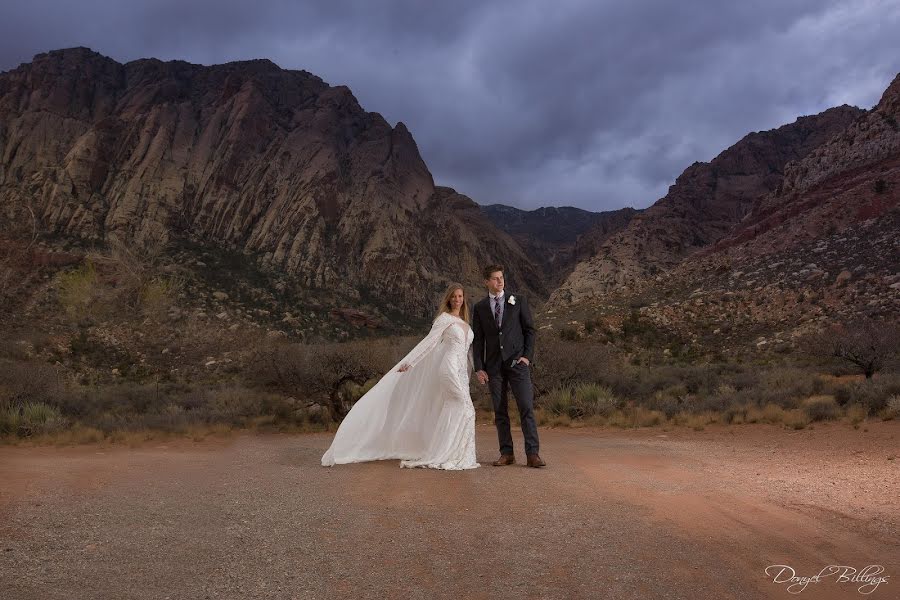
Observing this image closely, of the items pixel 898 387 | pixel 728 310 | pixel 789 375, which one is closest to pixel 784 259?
pixel 728 310

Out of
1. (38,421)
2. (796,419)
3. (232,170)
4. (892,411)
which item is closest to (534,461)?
(796,419)

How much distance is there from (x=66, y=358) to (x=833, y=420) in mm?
33915

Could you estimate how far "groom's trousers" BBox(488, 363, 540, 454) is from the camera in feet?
25.8

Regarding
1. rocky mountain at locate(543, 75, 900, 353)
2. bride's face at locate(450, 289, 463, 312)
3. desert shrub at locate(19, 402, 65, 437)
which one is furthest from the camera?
rocky mountain at locate(543, 75, 900, 353)

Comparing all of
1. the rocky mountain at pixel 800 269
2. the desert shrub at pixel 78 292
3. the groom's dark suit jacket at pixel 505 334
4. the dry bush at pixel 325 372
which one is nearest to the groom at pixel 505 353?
the groom's dark suit jacket at pixel 505 334

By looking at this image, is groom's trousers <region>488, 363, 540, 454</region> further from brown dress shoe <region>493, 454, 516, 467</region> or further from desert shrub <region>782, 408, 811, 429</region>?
desert shrub <region>782, 408, 811, 429</region>

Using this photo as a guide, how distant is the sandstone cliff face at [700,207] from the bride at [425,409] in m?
49.6

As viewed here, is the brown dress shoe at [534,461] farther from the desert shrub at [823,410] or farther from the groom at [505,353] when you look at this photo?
the desert shrub at [823,410]

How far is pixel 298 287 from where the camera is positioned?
48.4 metres

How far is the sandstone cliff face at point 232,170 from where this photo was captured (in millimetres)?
51094

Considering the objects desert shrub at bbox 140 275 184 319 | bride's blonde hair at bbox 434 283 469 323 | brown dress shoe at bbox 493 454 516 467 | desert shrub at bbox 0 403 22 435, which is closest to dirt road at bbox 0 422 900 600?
brown dress shoe at bbox 493 454 516 467

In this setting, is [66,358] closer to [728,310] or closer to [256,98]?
[728,310]

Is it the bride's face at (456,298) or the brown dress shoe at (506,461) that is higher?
the bride's face at (456,298)
